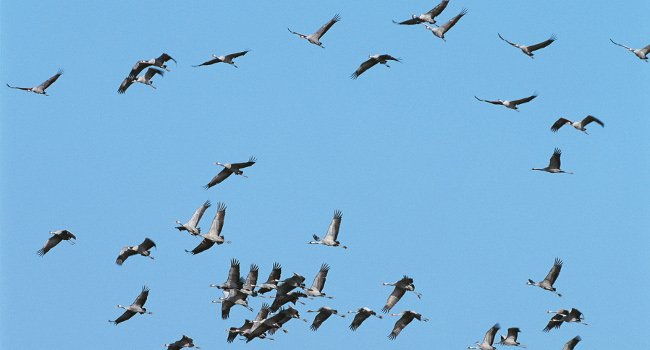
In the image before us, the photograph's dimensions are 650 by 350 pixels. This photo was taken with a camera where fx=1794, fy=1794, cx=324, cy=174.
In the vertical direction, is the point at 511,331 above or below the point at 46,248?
below

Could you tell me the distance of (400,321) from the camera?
7012 cm

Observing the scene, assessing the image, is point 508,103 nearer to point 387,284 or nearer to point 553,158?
point 553,158

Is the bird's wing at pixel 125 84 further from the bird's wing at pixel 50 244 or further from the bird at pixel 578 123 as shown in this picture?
the bird at pixel 578 123

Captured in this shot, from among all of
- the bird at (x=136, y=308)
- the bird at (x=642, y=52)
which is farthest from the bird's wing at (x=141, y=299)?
the bird at (x=642, y=52)

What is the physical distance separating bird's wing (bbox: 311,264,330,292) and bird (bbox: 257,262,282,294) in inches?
56.3

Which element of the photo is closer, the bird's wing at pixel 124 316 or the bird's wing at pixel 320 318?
the bird's wing at pixel 124 316

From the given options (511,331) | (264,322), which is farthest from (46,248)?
(511,331)

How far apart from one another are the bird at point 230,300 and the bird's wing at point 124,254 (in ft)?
15.7

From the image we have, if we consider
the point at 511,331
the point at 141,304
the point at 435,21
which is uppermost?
the point at 435,21

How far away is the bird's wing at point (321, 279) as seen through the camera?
69.8 metres

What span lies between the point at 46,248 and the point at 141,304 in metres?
4.34

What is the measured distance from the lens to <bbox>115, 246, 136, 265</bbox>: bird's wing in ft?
225

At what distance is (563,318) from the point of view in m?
69.7

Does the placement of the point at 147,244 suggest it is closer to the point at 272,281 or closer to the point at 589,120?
the point at 272,281
